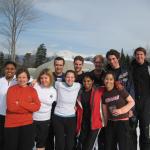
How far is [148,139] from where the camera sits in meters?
6.39

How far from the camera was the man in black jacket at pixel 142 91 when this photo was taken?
627 cm

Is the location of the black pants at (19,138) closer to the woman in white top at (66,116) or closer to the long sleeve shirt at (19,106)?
the long sleeve shirt at (19,106)

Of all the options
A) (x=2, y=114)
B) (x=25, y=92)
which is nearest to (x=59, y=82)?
(x=25, y=92)

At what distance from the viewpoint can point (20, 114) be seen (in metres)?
5.67

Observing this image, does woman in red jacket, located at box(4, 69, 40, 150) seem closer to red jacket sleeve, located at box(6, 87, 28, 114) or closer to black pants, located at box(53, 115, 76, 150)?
red jacket sleeve, located at box(6, 87, 28, 114)

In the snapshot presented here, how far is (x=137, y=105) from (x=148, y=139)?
0.75 metres

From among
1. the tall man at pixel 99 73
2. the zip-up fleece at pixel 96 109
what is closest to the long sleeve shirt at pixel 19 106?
the zip-up fleece at pixel 96 109

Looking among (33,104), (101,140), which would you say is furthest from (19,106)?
(101,140)

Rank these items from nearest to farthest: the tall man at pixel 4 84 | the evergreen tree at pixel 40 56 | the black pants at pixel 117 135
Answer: the black pants at pixel 117 135, the tall man at pixel 4 84, the evergreen tree at pixel 40 56

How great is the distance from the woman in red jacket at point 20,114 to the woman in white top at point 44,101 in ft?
1.10

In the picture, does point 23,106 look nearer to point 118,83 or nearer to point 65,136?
point 65,136

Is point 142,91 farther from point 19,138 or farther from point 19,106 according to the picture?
point 19,138

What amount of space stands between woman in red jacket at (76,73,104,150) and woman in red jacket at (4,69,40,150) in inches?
36.7

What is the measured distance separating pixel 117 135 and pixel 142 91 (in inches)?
43.4
